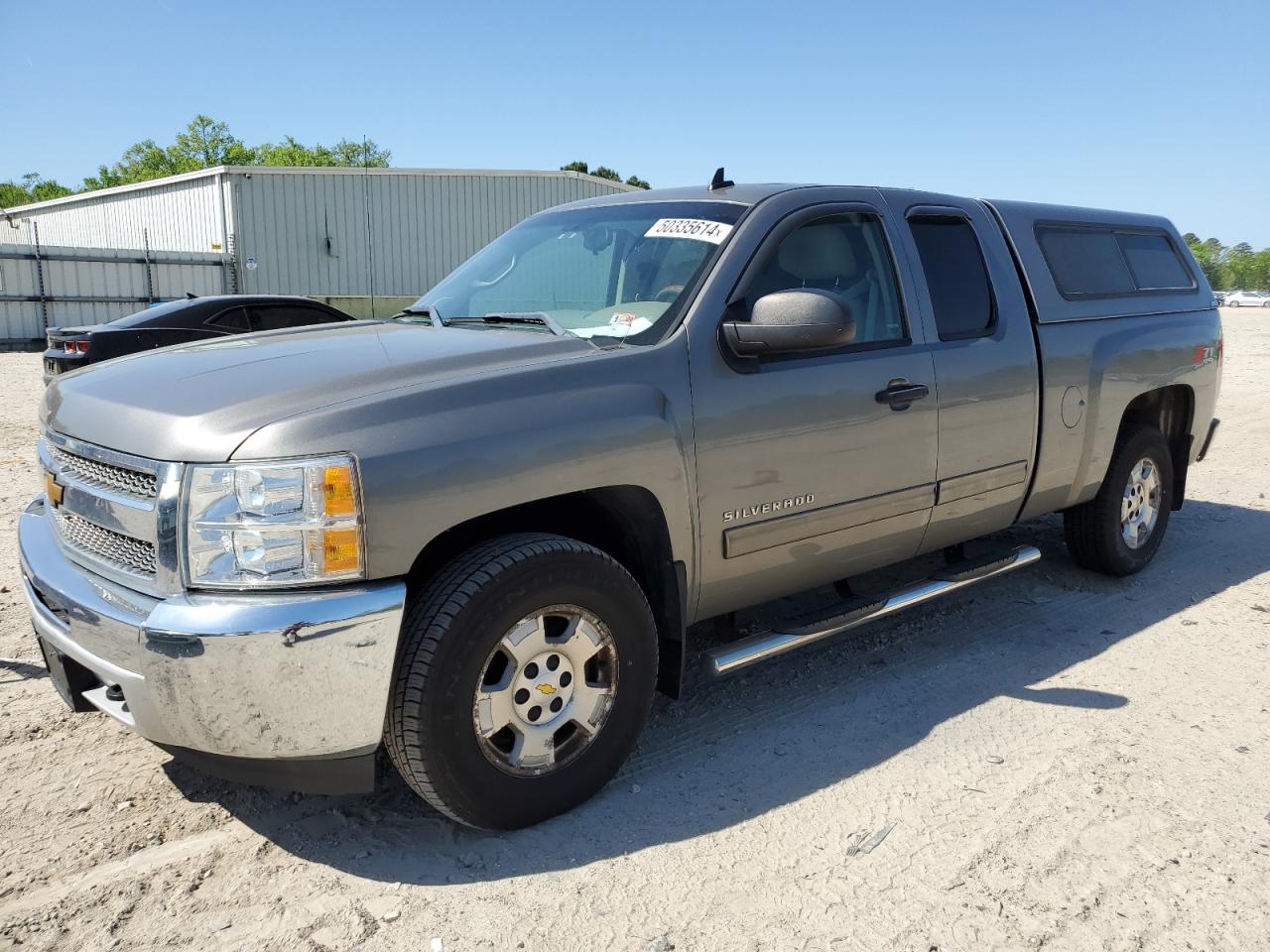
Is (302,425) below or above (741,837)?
above

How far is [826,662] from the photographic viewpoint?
4211 mm

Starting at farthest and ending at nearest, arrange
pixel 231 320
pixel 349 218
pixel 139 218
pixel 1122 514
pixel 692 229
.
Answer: pixel 139 218
pixel 349 218
pixel 231 320
pixel 1122 514
pixel 692 229

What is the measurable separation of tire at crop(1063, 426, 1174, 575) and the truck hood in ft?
10.8

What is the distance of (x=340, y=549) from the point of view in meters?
2.42

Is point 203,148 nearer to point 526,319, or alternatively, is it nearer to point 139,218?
point 139,218

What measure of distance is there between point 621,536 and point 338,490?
1090mm

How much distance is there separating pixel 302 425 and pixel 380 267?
25.9m

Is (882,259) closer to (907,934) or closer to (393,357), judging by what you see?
(393,357)

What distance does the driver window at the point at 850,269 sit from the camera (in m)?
3.58

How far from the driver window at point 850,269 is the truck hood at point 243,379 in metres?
0.92

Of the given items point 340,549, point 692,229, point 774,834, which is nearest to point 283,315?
point 692,229

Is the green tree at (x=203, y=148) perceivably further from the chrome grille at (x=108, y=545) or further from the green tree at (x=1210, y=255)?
the green tree at (x=1210, y=255)

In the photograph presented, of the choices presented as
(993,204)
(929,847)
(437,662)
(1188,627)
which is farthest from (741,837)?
(993,204)

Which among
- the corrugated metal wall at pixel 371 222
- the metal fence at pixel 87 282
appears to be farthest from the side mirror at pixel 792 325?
the metal fence at pixel 87 282
